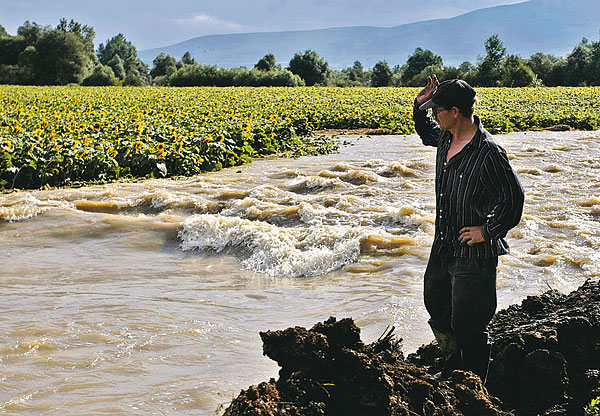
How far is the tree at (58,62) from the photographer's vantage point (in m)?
69.1

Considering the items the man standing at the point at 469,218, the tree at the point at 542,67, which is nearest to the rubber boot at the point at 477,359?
the man standing at the point at 469,218

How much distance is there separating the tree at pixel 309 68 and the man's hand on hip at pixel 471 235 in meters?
73.5

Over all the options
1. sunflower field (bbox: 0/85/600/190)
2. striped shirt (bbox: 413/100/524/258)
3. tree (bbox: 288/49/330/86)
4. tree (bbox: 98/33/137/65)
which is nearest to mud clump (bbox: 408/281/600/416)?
striped shirt (bbox: 413/100/524/258)

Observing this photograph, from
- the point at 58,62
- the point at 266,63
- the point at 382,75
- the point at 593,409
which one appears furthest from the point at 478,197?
the point at 382,75

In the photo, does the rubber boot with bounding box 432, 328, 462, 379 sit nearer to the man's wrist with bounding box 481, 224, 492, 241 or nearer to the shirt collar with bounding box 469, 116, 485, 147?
the man's wrist with bounding box 481, 224, 492, 241

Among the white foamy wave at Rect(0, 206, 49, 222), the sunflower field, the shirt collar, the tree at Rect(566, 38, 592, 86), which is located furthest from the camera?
A: the tree at Rect(566, 38, 592, 86)

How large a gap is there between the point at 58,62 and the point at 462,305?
236ft

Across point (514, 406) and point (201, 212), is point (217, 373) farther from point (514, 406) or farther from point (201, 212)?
point (201, 212)

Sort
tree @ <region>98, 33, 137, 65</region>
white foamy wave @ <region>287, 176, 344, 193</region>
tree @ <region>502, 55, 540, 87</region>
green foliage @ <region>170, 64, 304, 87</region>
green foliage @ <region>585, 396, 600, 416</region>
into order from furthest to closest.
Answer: tree @ <region>98, 33, 137, 65</region>
tree @ <region>502, 55, 540, 87</region>
green foliage @ <region>170, 64, 304, 87</region>
white foamy wave @ <region>287, 176, 344, 193</region>
green foliage @ <region>585, 396, 600, 416</region>

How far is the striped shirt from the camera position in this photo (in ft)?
10.4

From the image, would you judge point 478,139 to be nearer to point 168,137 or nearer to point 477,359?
point 477,359

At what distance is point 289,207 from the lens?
10.3 meters

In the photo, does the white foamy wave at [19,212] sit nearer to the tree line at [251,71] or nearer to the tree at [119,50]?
the tree line at [251,71]

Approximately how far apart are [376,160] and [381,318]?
32.3 ft
